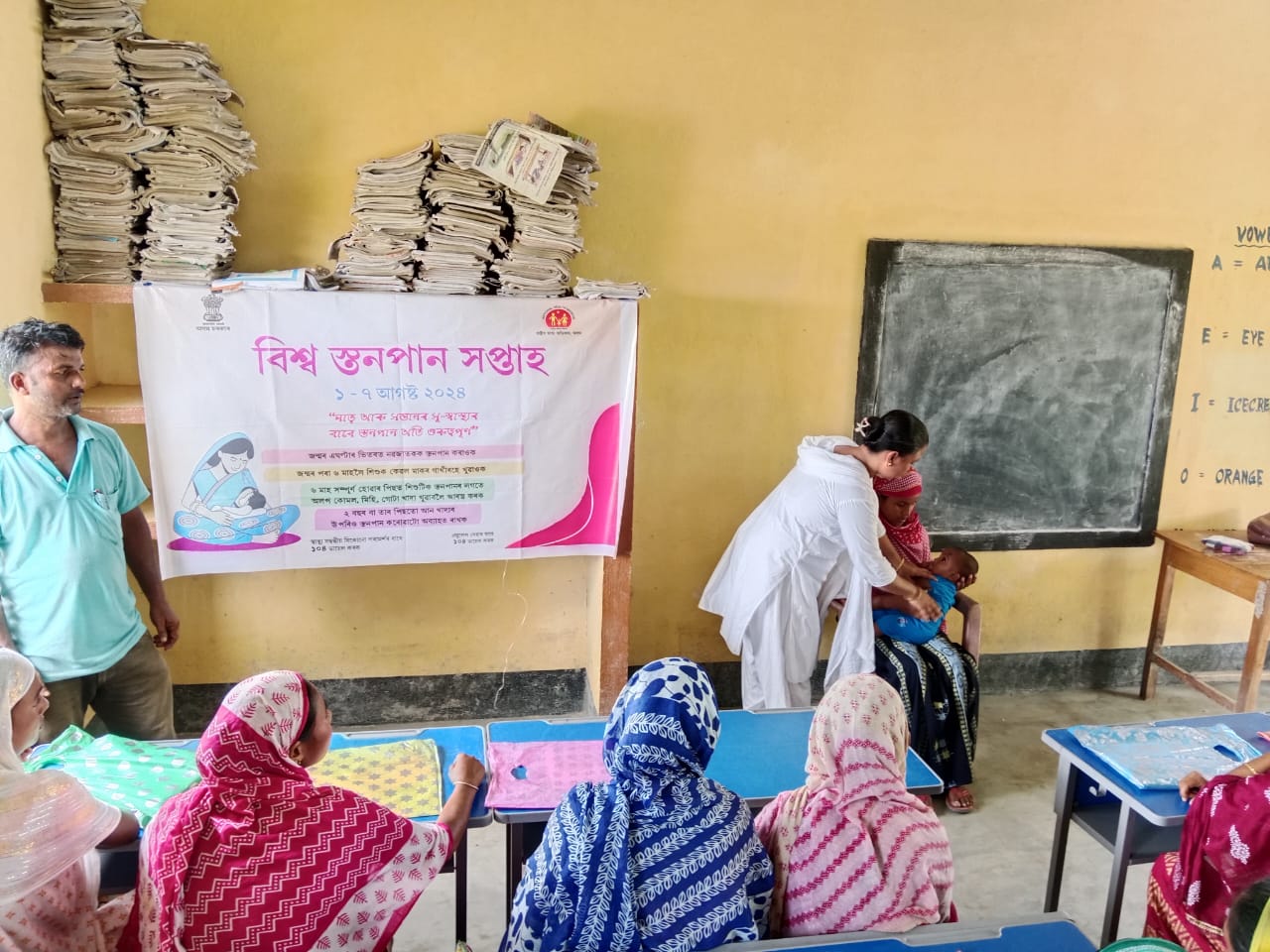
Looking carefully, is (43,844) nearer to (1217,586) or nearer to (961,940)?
(961,940)

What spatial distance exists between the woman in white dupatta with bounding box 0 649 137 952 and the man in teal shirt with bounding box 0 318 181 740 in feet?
2.65

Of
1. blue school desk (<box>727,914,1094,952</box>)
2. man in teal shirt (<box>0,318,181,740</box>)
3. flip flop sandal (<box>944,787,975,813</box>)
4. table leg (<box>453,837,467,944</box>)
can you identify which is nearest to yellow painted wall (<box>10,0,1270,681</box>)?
man in teal shirt (<box>0,318,181,740</box>)

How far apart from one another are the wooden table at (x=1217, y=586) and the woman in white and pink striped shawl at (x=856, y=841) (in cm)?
258

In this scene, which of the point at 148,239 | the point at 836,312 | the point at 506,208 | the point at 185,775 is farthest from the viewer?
the point at 836,312

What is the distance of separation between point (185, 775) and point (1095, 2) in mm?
4013

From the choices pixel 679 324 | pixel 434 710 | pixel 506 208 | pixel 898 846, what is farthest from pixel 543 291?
pixel 898 846

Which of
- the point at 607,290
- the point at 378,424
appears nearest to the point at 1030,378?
the point at 607,290

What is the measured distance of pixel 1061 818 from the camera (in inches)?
103

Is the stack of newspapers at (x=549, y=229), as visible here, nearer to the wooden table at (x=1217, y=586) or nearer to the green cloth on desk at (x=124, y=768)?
the green cloth on desk at (x=124, y=768)

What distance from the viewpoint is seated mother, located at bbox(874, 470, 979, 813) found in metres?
3.39

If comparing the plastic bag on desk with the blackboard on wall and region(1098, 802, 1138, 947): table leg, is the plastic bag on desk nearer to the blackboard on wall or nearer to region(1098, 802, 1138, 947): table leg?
region(1098, 802, 1138, 947): table leg

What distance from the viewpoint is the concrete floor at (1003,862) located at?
2.76 meters

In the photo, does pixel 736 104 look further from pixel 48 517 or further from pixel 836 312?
pixel 48 517

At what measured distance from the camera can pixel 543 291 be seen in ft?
10.6
